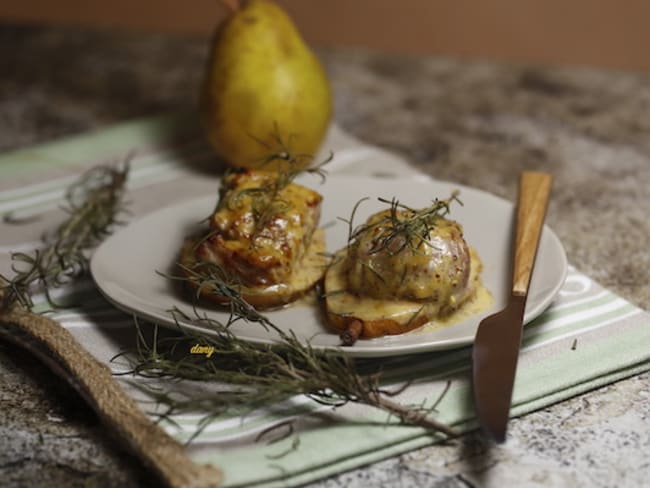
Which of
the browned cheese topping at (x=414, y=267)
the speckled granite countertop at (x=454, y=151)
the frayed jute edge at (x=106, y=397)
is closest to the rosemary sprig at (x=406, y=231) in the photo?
the browned cheese topping at (x=414, y=267)

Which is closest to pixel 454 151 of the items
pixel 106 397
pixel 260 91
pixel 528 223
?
pixel 260 91

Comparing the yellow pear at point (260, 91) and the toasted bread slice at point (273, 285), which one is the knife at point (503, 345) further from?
the yellow pear at point (260, 91)

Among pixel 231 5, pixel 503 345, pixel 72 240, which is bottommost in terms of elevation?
pixel 72 240

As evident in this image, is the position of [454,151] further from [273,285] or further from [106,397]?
[106,397]

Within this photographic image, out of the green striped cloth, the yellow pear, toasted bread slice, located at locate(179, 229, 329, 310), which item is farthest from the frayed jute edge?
the yellow pear

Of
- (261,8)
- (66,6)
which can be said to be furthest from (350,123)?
(66,6)
